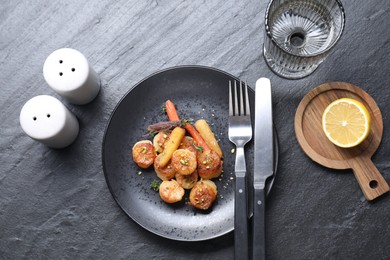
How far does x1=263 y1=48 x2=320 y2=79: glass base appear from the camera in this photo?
1732mm

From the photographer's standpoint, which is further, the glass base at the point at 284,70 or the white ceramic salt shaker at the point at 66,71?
the glass base at the point at 284,70

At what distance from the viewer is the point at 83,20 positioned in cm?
183

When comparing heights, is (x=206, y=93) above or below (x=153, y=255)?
above

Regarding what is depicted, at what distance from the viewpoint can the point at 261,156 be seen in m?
1.63

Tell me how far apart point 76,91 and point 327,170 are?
84 centimetres

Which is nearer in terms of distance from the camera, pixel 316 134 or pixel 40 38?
pixel 316 134

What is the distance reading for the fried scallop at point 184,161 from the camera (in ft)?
5.34

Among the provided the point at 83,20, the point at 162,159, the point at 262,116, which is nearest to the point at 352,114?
the point at 262,116

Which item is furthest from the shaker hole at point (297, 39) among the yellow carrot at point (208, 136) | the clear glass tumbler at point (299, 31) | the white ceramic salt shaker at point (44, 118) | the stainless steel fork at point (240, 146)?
the white ceramic salt shaker at point (44, 118)

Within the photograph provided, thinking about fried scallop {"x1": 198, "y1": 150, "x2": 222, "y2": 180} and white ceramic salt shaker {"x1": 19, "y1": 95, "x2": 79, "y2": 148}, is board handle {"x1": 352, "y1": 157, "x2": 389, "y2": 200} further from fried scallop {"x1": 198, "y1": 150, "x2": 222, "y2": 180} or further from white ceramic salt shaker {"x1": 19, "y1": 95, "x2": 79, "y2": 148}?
white ceramic salt shaker {"x1": 19, "y1": 95, "x2": 79, "y2": 148}

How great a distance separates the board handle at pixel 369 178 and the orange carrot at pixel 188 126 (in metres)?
0.48

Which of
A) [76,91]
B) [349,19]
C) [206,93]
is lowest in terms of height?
[76,91]

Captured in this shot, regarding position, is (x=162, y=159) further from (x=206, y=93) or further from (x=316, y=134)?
(x=316, y=134)

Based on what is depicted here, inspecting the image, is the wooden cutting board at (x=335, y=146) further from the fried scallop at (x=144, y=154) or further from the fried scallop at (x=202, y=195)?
the fried scallop at (x=144, y=154)
